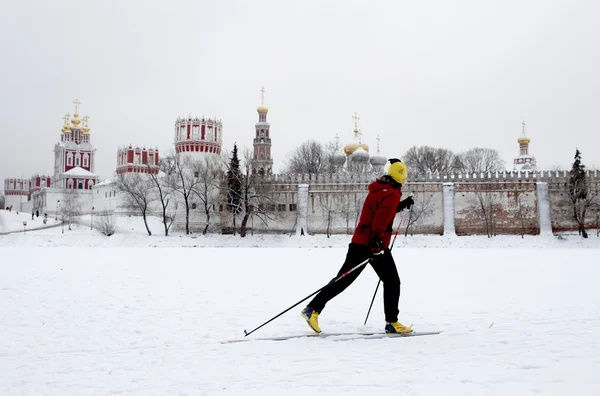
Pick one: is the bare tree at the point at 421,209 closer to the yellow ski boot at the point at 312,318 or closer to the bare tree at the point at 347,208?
the bare tree at the point at 347,208

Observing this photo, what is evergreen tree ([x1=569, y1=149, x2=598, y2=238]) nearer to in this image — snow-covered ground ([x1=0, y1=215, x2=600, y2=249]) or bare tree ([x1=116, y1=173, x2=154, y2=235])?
snow-covered ground ([x1=0, y1=215, x2=600, y2=249])

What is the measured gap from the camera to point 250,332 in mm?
4547

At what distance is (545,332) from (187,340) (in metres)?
3.30

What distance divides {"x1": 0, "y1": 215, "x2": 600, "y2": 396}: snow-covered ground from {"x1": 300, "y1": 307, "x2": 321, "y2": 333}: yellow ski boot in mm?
197

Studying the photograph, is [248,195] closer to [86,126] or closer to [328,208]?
[328,208]

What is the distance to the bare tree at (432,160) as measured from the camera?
2250 inches

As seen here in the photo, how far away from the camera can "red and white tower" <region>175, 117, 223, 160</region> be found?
141 feet

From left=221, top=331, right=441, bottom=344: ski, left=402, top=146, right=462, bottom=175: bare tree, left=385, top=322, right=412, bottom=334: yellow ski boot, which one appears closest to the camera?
left=221, top=331, right=441, bottom=344: ski

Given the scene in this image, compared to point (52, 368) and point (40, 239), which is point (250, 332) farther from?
point (40, 239)

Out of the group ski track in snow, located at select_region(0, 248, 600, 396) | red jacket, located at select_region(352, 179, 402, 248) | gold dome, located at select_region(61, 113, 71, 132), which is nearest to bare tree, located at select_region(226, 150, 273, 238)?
ski track in snow, located at select_region(0, 248, 600, 396)

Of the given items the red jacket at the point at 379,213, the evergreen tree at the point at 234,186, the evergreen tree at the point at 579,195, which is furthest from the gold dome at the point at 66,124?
the red jacket at the point at 379,213

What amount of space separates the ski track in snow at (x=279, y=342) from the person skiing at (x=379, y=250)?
0.32 metres

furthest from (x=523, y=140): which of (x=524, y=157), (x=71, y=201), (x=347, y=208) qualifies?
(x=71, y=201)

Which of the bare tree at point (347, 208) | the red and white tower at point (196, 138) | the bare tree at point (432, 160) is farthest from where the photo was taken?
the bare tree at point (432, 160)
